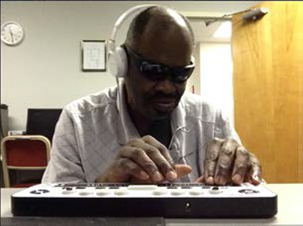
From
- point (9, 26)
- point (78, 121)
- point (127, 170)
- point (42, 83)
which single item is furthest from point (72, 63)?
point (127, 170)

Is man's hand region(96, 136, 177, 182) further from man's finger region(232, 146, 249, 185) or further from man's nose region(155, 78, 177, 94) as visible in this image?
man's nose region(155, 78, 177, 94)

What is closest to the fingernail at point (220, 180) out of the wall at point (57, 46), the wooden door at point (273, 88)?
the wooden door at point (273, 88)

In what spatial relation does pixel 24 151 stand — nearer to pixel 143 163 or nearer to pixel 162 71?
pixel 162 71

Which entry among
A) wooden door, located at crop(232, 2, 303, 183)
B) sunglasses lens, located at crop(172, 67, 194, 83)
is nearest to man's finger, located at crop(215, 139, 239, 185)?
sunglasses lens, located at crop(172, 67, 194, 83)

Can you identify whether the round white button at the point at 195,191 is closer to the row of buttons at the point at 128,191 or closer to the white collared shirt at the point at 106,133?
the row of buttons at the point at 128,191

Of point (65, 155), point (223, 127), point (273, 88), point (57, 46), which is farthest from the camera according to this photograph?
point (57, 46)

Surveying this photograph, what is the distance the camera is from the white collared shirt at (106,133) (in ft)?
2.67

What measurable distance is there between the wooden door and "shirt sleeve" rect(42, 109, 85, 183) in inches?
50.2

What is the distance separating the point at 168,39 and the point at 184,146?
26 cm

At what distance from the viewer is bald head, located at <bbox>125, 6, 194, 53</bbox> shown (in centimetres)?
80

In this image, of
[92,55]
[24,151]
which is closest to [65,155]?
[24,151]

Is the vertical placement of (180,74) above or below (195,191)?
above

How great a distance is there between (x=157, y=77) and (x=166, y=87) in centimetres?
3

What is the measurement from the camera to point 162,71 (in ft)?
2.36
